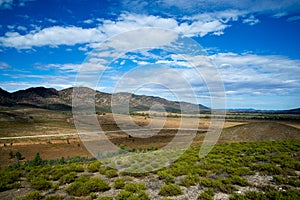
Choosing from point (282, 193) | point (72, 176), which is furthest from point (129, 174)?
point (282, 193)

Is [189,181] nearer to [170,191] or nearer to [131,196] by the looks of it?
[170,191]

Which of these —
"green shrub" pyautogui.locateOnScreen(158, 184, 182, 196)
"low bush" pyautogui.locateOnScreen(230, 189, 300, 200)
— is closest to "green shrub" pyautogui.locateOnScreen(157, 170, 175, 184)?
"green shrub" pyautogui.locateOnScreen(158, 184, 182, 196)

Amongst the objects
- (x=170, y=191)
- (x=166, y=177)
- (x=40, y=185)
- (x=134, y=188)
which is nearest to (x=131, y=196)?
(x=134, y=188)

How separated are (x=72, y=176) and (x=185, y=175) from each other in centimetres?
662

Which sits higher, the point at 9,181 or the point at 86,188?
the point at 86,188

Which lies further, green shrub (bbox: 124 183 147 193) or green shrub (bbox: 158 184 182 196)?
green shrub (bbox: 124 183 147 193)

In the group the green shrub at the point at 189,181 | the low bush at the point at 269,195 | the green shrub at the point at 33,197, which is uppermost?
the low bush at the point at 269,195

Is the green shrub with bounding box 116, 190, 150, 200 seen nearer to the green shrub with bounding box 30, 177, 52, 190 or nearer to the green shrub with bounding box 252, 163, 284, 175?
the green shrub with bounding box 30, 177, 52, 190

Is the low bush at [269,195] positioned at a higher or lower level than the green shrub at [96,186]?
higher

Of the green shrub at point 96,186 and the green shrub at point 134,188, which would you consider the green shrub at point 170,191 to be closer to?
the green shrub at point 134,188

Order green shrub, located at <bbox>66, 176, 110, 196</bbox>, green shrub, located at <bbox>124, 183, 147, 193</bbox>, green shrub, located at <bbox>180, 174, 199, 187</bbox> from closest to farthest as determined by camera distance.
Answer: green shrub, located at <bbox>66, 176, 110, 196</bbox>, green shrub, located at <bbox>124, 183, 147, 193</bbox>, green shrub, located at <bbox>180, 174, 199, 187</bbox>

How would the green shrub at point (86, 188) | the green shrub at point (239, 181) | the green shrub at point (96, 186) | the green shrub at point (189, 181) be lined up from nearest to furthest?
1. the green shrub at point (86, 188)
2. the green shrub at point (96, 186)
3. the green shrub at point (239, 181)
4. the green shrub at point (189, 181)

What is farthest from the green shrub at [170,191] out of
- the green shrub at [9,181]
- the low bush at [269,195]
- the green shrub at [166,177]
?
the green shrub at [9,181]

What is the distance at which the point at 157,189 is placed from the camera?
9852mm
